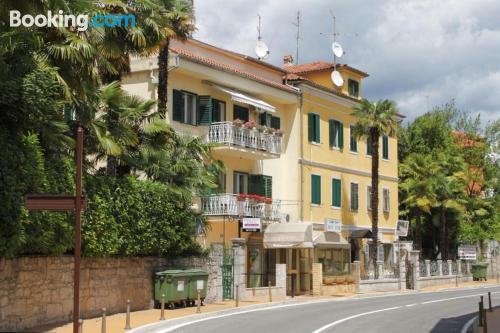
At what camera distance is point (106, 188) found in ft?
71.5

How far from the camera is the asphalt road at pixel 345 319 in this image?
63.6 feet

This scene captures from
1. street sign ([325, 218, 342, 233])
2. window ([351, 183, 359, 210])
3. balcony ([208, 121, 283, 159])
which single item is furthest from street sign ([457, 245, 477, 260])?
balcony ([208, 121, 283, 159])

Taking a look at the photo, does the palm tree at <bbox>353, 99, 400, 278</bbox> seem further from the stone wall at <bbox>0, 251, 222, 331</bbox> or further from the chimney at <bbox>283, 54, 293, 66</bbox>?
the stone wall at <bbox>0, 251, 222, 331</bbox>

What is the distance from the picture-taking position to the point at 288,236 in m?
34.3

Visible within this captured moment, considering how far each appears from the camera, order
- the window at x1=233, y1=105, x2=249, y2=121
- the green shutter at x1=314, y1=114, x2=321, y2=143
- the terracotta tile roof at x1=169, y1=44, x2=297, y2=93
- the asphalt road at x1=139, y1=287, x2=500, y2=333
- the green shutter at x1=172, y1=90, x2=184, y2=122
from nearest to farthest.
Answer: the asphalt road at x1=139, y1=287, x2=500, y2=333
the green shutter at x1=172, y1=90, x2=184, y2=122
the terracotta tile roof at x1=169, y1=44, x2=297, y2=93
the window at x1=233, y1=105, x2=249, y2=121
the green shutter at x1=314, y1=114, x2=321, y2=143

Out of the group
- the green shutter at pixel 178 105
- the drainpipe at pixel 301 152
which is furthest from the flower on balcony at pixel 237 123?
the drainpipe at pixel 301 152

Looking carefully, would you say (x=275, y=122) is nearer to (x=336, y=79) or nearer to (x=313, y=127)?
(x=313, y=127)

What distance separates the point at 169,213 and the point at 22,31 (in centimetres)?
915

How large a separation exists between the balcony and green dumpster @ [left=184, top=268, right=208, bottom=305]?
828 cm

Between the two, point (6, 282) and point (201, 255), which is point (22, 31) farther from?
point (201, 255)

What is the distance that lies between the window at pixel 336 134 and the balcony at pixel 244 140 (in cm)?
616

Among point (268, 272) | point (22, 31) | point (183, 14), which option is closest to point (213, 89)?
point (183, 14)

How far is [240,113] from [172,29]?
29.8ft

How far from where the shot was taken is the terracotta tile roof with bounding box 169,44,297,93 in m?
32.5
